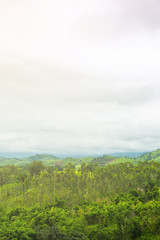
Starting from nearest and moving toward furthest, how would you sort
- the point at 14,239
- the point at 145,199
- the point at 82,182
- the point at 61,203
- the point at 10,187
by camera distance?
1. the point at 14,239
2. the point at 145,199
3. the point at 61,203
4. the point at 82,182
5. the point at 10,187

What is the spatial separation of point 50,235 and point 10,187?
428 feet

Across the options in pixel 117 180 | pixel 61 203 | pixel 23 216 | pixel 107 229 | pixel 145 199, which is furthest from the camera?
pixel 117 180

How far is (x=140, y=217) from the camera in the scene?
208ft

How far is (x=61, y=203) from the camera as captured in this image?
333 feet

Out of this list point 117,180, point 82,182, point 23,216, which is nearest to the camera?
point 23,216

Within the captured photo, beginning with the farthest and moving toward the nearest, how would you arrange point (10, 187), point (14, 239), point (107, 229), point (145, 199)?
point (10, 187) → point (145, 199) → point (107, 229) → point (14, 239)

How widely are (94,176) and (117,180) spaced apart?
2777 centimetres

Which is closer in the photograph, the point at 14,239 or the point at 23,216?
the point at 14,239

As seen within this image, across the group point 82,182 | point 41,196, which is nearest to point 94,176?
point 82,182

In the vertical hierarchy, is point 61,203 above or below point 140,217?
below

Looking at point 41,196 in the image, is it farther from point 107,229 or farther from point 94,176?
point 107,229

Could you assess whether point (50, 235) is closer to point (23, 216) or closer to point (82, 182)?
point (23, 216)

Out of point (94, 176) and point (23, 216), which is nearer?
point (23, 216)

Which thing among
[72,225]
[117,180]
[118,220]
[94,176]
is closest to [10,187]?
[94,176]
